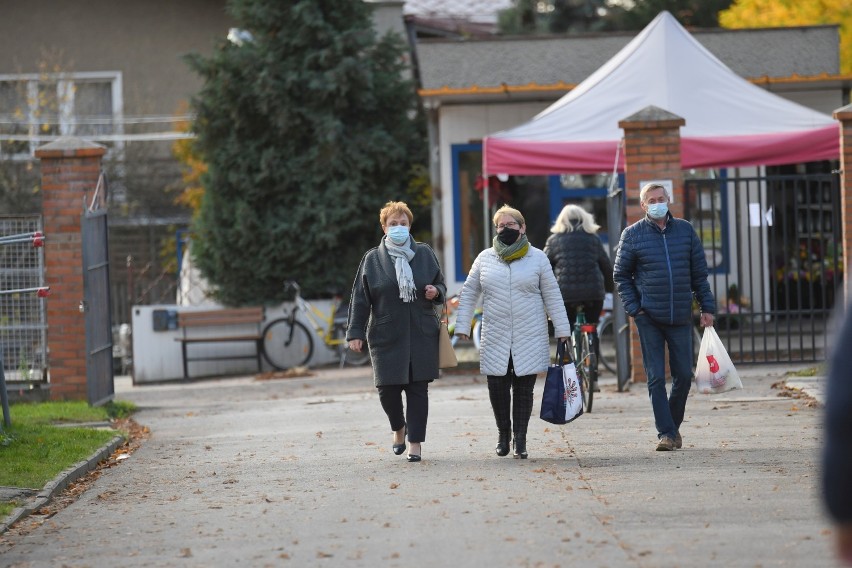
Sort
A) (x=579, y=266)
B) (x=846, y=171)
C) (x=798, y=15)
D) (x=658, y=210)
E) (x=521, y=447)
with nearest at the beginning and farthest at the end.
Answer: (x=521, y=447) < (x=658, y=210) < (x=579, y=266) < (x=846, y=171) < (x=798, y=15)

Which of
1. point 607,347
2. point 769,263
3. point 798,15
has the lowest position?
point 607,347

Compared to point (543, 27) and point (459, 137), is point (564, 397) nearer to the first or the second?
point (459, 137)

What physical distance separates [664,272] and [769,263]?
10.8 meters

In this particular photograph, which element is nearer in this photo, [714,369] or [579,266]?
[714,369]

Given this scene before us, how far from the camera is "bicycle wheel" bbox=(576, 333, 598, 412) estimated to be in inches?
468

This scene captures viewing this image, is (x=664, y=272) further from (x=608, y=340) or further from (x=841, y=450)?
(x=608, y=340)

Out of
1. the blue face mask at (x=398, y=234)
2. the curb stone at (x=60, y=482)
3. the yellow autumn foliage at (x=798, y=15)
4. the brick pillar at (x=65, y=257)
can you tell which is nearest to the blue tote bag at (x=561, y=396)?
the blue face mask at (x=398, y=234)

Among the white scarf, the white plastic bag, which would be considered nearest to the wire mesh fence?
the white scarf

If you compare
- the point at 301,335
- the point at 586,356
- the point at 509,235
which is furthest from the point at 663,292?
the point at 301,335

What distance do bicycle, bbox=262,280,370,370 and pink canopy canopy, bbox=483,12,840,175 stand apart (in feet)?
17.9

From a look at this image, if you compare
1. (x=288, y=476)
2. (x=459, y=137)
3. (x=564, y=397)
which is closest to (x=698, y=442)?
→ (x=564, y=397)

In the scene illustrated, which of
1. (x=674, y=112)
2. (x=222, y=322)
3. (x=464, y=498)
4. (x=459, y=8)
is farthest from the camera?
(x=459, y=8)

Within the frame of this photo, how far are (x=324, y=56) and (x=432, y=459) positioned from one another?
12.0 metres

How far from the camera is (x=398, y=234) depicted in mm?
9445
